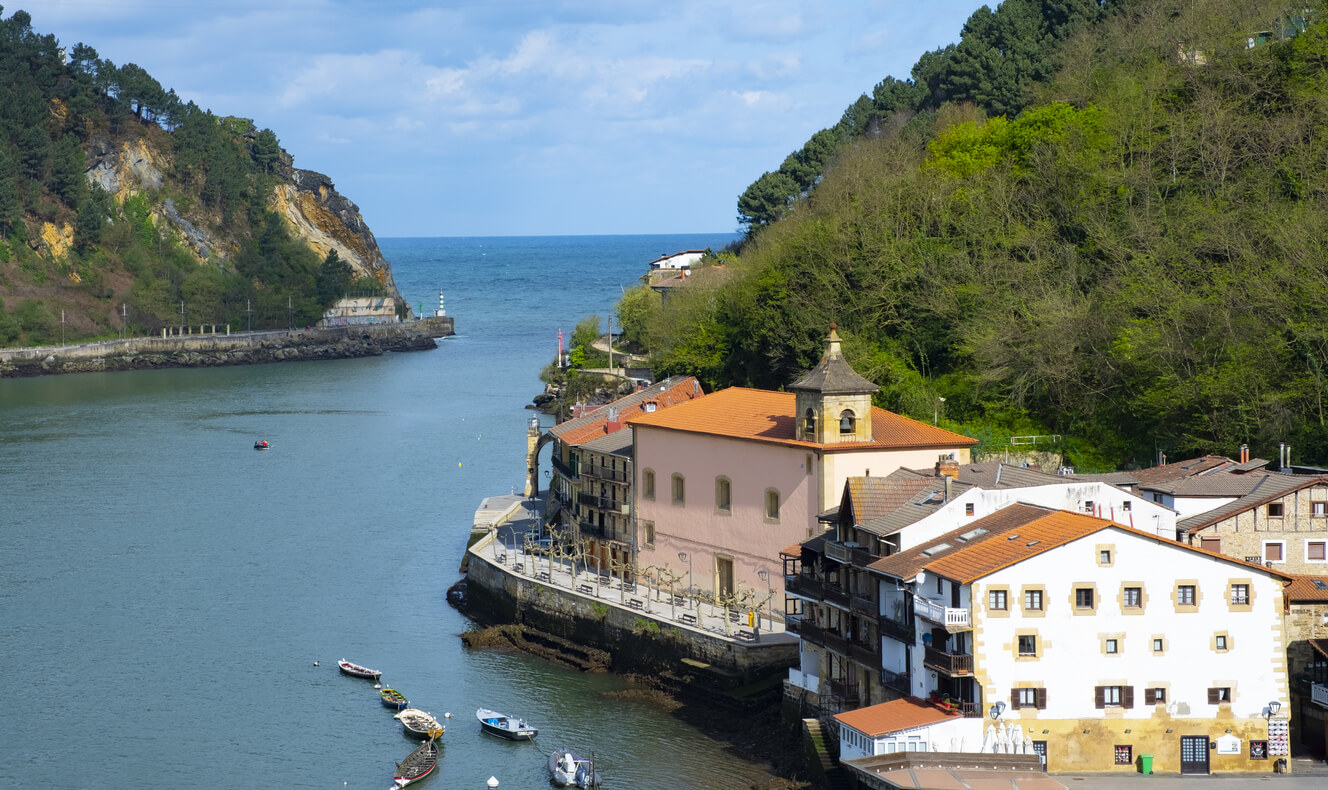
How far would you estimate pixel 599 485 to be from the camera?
52.9 m

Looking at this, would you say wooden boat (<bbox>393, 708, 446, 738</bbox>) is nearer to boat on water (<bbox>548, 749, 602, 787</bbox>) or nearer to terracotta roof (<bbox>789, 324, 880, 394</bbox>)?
boat on water (<bbox>548, 749, 602, 787</bbox>)

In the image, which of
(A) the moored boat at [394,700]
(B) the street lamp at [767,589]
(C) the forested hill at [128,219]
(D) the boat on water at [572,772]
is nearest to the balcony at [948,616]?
(D) the boat on water at [572,772]

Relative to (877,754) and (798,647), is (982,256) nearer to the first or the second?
(798,647)

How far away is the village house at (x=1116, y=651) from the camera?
3195 centimetres

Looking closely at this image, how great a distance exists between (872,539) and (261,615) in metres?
24.6

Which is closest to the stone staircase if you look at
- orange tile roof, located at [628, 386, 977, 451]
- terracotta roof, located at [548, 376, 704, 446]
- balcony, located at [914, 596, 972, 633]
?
Result: balcony, located at [914, 596, 972, 633]

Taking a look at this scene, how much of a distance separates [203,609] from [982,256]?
1264 inches

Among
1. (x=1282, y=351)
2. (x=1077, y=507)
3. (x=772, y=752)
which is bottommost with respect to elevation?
(x=772, y=752)

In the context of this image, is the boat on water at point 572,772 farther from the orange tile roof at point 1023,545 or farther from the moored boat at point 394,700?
the orange tile roof at point 1023,545

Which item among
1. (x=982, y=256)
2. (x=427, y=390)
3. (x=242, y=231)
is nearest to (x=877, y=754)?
(x=982, y=256)

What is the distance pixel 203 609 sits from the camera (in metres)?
53.6

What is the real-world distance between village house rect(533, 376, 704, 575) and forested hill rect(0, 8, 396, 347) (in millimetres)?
107594

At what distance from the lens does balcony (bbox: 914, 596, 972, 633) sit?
31844 mm

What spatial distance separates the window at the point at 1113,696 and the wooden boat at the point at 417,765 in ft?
51.2
